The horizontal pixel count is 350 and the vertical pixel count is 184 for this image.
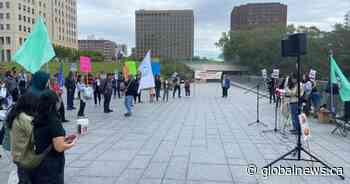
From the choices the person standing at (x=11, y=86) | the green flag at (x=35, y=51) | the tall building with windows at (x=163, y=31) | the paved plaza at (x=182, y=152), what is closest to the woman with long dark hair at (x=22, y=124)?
the paved plaza at (x=182, y=152)

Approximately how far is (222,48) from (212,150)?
255 feet

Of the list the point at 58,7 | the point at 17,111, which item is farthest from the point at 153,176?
the point at 58,7

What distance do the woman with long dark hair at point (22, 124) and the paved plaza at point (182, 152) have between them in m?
1.89

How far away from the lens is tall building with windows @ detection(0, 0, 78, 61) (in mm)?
88062

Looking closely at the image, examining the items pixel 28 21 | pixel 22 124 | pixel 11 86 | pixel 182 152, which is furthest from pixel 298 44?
pixel 28 21

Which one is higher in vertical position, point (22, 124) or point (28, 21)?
point (28, 21)

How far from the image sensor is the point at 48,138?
9.53 feet

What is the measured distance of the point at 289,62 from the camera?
56.4 meters

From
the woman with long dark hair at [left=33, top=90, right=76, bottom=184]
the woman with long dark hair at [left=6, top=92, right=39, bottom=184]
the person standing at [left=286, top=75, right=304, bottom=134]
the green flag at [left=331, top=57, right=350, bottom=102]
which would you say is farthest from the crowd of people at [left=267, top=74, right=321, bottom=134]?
the woman with long dark hair at [left=6, top=92, right=39, bottom=184]

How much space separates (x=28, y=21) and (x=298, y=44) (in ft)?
343

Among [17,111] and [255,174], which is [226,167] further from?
[17,111]

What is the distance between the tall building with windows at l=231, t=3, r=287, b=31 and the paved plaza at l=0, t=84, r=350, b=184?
102347mm

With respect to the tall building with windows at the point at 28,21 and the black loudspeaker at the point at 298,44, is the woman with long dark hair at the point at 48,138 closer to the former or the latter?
the black loudspeaker at the point at 298,44

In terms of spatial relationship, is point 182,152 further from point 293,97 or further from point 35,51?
point 35,51
